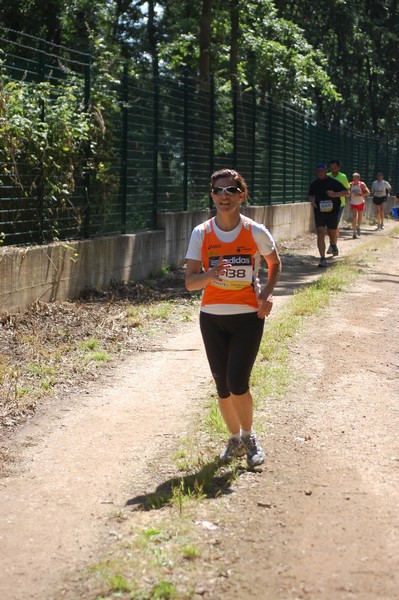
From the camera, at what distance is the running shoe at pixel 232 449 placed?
6.54 m

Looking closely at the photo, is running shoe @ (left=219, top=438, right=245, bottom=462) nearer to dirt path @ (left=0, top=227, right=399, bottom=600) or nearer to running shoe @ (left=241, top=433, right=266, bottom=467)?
running shoe @ (left=241, top=433, right=266, bottom=467)

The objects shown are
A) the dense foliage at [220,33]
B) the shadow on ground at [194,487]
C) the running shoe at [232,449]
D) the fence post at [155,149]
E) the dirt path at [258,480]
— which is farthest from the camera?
the dense foliage at [220,33]

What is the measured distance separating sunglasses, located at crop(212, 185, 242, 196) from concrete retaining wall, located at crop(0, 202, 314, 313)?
477 cm

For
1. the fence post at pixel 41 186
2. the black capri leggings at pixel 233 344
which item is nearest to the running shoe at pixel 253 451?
the black capri leggings at pixel 233 344

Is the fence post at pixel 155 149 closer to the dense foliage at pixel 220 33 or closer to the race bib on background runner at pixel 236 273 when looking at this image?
the dense foliage at pixel 220 33

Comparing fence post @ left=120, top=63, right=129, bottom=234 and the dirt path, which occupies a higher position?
fence post @ left=120, top=63, right=129, bottom=234

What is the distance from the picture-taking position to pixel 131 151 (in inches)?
600

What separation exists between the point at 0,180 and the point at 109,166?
309 centimetres

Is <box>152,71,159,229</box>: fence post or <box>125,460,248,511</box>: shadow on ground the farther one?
<box>152,71,159,229</box>: fence post

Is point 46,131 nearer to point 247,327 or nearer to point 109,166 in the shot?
point 109,166

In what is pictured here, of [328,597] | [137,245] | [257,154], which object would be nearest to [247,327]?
[328,597]

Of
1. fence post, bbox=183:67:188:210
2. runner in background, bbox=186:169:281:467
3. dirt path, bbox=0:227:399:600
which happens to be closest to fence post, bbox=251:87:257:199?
fence post, bbox=183:67:188:210

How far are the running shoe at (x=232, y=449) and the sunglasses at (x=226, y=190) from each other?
150 cm

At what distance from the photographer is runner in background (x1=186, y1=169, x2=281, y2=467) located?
6262mm
